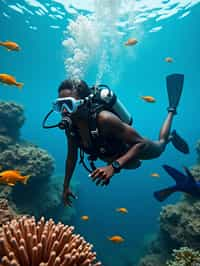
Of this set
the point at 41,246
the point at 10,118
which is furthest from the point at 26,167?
the point at 41,246

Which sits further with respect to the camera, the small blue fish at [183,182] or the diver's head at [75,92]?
the small blue fish at [183,182]

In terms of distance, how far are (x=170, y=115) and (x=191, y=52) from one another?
25.3 m

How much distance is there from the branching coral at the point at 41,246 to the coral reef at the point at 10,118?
1325 centimetres

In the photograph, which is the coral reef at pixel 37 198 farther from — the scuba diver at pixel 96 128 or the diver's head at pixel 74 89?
the diver's head at pixel 74 89

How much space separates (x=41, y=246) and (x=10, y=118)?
556 inches

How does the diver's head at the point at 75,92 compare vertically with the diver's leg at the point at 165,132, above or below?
above

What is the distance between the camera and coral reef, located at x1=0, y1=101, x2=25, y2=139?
1542cm

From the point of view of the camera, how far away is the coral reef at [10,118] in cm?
1542

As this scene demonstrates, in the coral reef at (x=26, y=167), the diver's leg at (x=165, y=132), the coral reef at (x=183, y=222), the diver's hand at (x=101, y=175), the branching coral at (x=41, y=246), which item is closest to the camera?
the branching coral at (x=41, y=246)

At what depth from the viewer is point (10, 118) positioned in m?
15.6

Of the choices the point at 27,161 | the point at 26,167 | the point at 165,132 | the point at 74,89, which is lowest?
the point at 26,167

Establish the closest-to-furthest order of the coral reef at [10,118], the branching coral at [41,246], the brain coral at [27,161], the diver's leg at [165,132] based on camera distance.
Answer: the branching coral at [41,246]
the diver's leg at [165,132]
the brain coral at [27,161]
the coral reef at [10,118]

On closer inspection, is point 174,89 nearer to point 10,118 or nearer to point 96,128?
point 96,128

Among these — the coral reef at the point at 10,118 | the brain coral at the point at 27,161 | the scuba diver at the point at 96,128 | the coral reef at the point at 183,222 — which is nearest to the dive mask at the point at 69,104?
the scuba diver at the point at 96,128
